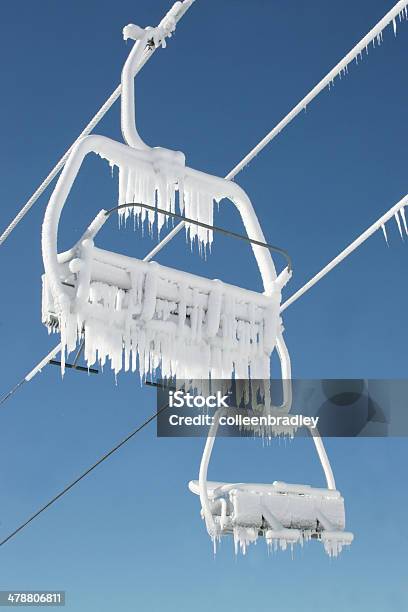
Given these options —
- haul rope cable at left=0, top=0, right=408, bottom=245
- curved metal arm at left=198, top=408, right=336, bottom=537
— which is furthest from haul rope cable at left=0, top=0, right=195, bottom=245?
curved metal arm at left=198, top=408, right=336, bottom=537

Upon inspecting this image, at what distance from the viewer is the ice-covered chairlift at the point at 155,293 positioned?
33.3 ft

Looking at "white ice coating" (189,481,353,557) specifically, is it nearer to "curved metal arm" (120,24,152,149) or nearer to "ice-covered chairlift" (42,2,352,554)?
"ice-covered chairlift" (42,2,352,554)

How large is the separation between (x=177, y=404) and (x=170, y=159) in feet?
18.4

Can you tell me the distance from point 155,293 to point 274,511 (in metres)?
3.69

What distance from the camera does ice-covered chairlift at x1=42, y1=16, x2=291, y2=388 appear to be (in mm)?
10164

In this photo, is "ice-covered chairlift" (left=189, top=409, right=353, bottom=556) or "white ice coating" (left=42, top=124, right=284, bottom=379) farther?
"ice-covered chairlift" (left=189, top=409, right=353, bottom=556)

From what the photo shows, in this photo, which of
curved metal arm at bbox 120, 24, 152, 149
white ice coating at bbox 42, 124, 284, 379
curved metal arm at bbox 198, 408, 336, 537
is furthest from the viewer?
curved metal arm at bbox 198, 408, 336, 537

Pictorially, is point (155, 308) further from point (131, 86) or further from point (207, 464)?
point (131, 86)

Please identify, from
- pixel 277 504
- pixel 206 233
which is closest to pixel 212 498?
pixel 277 504

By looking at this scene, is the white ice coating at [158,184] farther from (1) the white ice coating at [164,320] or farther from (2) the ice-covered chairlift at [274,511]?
(2) the ice-covered chairlift at [274,511]

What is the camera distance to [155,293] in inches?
410

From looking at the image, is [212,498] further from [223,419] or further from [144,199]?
[144,199]

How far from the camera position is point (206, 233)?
11.3 meters

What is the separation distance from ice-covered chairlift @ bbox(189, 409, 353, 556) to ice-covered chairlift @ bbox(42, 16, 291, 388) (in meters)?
1.69
